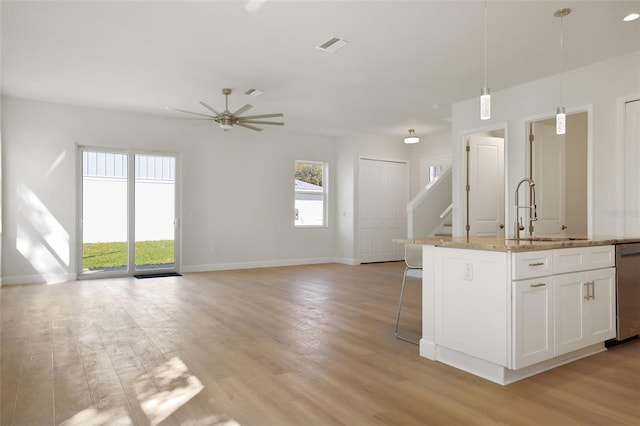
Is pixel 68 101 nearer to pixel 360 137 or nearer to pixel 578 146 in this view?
pixel 360 137

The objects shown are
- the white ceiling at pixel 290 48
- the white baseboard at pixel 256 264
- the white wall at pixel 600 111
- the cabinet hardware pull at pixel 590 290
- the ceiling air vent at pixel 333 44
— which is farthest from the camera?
the white baseboard at pixel 256 264

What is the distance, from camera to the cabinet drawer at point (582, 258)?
293 centimetres

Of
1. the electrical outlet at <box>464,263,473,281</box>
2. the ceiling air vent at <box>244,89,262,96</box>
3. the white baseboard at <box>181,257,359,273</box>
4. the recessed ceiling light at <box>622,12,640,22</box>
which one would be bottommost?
the white baseboard at <box>181,257,359,273</box>

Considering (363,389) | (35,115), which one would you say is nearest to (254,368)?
(363,389)

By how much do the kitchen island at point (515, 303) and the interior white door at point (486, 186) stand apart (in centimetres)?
307

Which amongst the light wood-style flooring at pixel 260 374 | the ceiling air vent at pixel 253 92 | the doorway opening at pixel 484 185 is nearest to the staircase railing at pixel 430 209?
the doorway opening at pixel 484 185

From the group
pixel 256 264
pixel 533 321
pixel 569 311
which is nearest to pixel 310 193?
pixel 256 264

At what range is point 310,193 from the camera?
962 centimetres

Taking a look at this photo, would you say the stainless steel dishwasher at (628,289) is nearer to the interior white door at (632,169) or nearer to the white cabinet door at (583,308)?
the white cabinet door at (583,308)

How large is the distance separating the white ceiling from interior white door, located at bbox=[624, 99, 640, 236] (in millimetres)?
709

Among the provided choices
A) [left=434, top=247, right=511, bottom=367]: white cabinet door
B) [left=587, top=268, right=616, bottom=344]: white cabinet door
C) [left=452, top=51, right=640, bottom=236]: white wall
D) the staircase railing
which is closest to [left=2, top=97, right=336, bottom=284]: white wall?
the staircase railing

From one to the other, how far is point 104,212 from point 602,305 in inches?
289

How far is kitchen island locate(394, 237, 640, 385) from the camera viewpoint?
267 cm

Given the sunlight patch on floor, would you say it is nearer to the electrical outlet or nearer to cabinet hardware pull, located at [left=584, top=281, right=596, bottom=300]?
the electrical outlet
